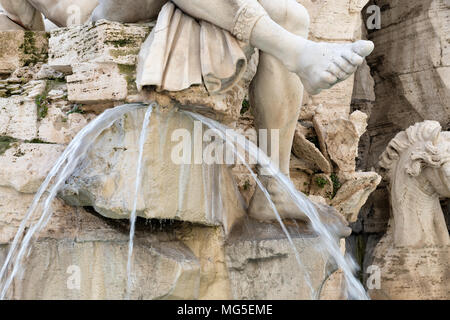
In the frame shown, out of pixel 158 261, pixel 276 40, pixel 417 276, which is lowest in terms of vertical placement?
pixel 158 261

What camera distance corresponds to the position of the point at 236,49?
2.67 m

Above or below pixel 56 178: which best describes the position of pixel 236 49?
Result: above

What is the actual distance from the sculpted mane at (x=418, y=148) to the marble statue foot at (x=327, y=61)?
147 centimetres

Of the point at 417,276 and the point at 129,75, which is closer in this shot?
the point at 129,75

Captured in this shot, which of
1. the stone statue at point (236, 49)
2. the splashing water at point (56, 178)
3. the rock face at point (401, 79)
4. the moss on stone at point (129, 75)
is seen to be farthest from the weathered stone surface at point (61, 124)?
the rock face at point (401, 79)

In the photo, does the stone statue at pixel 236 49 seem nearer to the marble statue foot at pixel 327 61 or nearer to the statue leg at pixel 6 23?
the marble statue foot at pixel 327 61

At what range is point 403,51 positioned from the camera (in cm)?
477

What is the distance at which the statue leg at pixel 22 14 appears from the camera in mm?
3414

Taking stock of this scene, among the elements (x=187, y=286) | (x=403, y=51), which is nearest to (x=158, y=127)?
(x=187, y=286)

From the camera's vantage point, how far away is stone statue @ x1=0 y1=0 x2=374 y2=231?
2.55 metres

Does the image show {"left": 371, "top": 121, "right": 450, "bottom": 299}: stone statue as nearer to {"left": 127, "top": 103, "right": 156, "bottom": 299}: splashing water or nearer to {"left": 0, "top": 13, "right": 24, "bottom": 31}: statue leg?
{"left": 127, "top": 103, "right": 156, "bottom": 299}: splashing water

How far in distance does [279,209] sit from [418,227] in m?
1.27

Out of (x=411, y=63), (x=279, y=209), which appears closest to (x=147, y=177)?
(x=279, y=209)

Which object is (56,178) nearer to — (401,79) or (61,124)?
(61,124)
